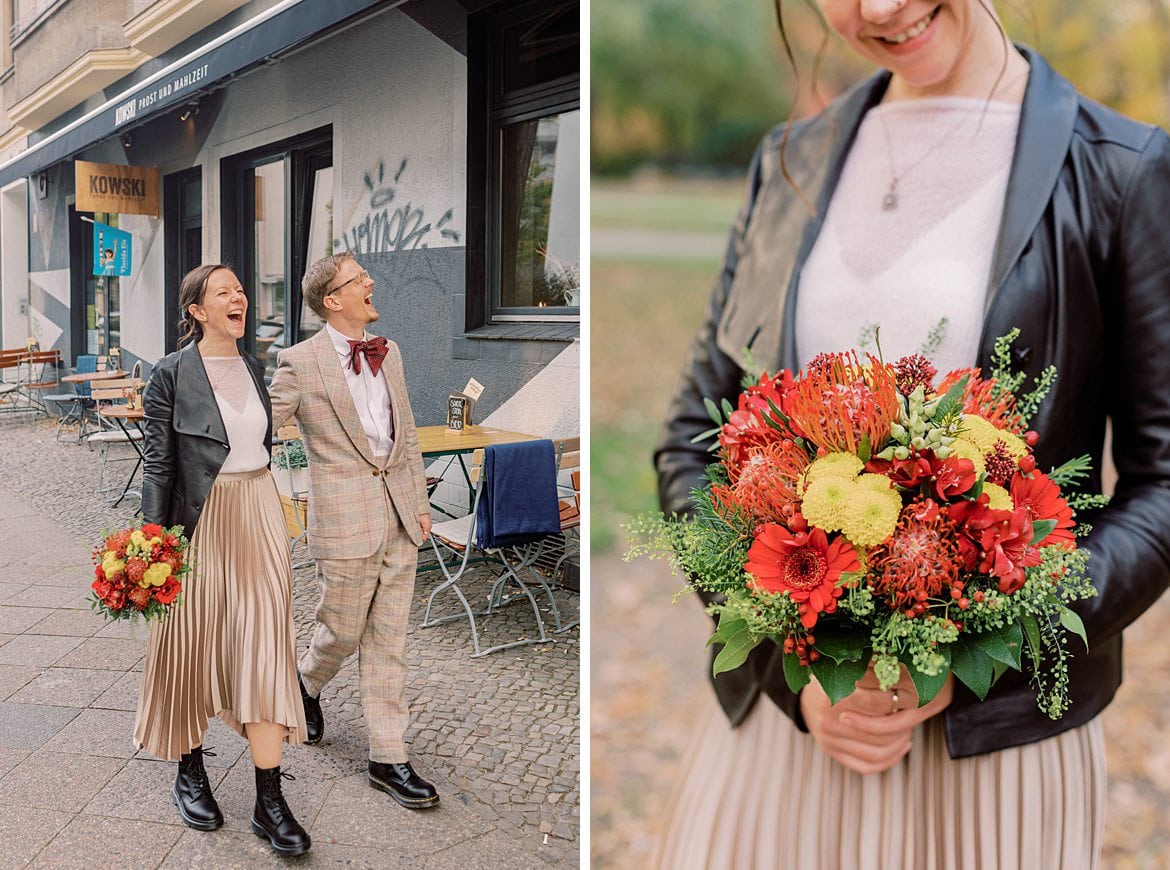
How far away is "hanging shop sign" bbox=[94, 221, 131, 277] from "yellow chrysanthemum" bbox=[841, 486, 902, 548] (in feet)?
8.57

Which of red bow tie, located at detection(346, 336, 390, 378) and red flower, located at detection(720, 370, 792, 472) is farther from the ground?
red bow tie, located at detection(346, 336, 390, 378)

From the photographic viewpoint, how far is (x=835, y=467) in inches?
50.0

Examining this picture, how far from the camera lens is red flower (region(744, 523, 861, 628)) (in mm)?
1249

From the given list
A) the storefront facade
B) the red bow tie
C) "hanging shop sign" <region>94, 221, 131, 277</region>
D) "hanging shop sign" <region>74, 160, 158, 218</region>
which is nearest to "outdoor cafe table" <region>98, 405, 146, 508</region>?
the storefront facade

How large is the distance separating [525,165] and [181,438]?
1255 millimetres

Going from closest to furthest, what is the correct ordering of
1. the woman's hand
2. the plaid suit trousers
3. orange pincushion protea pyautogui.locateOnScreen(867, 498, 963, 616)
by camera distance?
orange pincushion protea pyautogui.locateOnScreen(867, 498, 963, 616) → the woman's hand → the plaid suit trousers

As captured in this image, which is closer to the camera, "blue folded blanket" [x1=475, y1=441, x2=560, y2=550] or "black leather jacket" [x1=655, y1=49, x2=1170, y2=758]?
"black leather jacket" [x1=655, y1=49, x2=1170, y2=758]

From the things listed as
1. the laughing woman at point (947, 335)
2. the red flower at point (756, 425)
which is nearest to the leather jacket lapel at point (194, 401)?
the laughing woman at point (947, 335)

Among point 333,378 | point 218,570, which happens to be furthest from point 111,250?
point 218,570

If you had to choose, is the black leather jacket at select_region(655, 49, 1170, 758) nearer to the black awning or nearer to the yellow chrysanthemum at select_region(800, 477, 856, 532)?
the yellow chrysanthemum at select_region(800, 477, 856, 532)

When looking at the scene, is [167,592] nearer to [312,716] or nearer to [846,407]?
[312,716]

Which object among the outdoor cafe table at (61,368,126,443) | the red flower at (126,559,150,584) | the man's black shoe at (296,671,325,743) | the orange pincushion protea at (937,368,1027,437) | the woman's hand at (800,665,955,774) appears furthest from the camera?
the outdoor cafe table at (61,368,126,443)

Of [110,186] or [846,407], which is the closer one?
[846,407]

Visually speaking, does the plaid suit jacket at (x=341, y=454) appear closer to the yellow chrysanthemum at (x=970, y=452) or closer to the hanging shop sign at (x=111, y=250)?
the hanging shop sign at (x=111, y=250)
